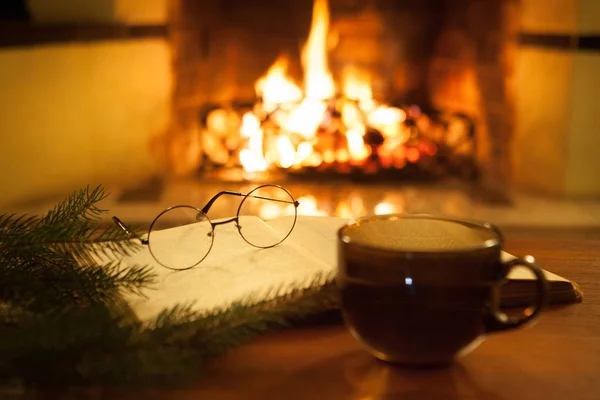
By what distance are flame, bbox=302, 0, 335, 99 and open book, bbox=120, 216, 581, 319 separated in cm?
170

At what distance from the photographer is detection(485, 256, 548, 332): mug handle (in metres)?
0.53

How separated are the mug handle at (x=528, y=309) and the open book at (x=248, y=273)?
0.14 m

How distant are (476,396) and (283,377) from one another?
13 cm

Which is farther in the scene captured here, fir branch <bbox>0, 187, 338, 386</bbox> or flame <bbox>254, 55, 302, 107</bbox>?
flame <bbox>254, 55, 302, 107</bbox>

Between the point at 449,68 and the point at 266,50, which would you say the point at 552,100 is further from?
the point at 266,50

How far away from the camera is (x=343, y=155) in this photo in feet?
7.73

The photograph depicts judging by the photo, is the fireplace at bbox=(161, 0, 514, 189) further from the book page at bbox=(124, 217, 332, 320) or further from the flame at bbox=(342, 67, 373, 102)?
the book page at bbox=(124, 217, 332, 320)

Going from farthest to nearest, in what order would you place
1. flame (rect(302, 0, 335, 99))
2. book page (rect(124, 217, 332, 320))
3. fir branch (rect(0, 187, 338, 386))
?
flame (rect(302, 0, 335, 99))
book page (rect(124, 217, 332, 320))
fir branch (rect(0, 187, 338, 386))

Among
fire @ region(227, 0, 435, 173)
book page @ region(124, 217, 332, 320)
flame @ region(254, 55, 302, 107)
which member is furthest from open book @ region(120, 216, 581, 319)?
flame @ region(254, 55, 302, 107)

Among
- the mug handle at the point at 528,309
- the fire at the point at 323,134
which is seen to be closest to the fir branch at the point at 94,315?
the mug handle at the point at 528,309

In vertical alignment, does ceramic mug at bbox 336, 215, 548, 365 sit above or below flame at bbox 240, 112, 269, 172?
above

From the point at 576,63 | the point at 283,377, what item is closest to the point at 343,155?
the point at 576,63

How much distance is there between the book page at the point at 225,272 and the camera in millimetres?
633

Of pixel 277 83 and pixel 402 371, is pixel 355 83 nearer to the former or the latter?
pixel 277 83
